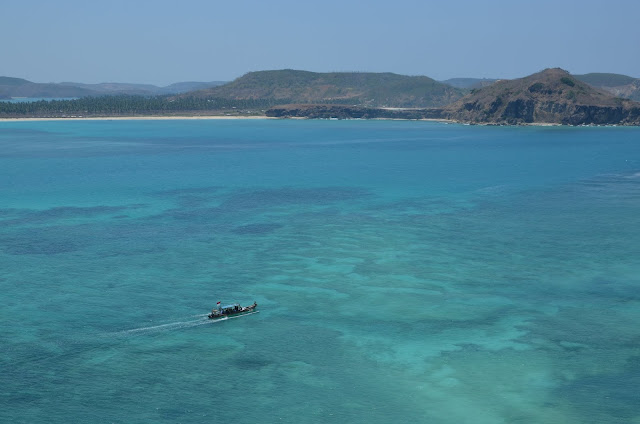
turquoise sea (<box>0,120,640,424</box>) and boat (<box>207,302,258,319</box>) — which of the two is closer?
turquoise sea (<box>0,120,640,424</box>)

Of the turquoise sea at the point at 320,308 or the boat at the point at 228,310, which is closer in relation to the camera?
the turquoise sea at the point at 320,308

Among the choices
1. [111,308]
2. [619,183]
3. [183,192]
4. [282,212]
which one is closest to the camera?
[111,308]

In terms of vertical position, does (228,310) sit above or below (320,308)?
above

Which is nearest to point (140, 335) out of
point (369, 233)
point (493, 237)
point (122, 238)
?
point (122, 238)

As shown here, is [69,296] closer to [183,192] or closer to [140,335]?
[140,335]
